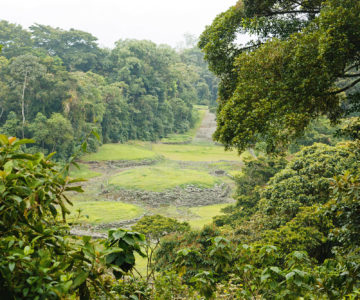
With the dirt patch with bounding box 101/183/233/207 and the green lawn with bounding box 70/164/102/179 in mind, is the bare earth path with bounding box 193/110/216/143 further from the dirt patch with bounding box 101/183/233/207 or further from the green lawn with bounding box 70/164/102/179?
the dirt patch with bounding box 101/183/233/207

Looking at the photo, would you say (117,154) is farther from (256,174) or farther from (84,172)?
(256,174)

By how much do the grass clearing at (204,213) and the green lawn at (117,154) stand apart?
40.6 feet

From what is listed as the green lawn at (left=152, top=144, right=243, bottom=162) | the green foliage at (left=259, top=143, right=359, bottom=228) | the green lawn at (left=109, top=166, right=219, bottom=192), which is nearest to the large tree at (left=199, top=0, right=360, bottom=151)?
the green foliage at (left=259, top=143, right=359, bottom=228)

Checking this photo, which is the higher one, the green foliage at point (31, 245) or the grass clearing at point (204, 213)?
the green foliage at point (31, 245)

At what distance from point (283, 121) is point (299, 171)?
4944mm

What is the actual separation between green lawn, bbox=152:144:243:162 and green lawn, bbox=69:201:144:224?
581 inches

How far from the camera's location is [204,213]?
18453 millimetres

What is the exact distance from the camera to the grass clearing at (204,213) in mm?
16434

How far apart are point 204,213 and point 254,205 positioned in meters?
6.75

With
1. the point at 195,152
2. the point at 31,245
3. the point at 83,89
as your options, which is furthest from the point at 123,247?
the point at 195,152

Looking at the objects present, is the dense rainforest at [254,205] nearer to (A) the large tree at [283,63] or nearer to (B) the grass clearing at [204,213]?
(A) the large tree at [283,63]

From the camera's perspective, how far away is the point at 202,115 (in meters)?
52.9

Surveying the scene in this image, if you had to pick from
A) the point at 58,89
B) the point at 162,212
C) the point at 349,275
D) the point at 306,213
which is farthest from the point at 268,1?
the point at 58,89

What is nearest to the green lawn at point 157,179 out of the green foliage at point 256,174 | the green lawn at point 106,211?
the green lawn at point 106,211
